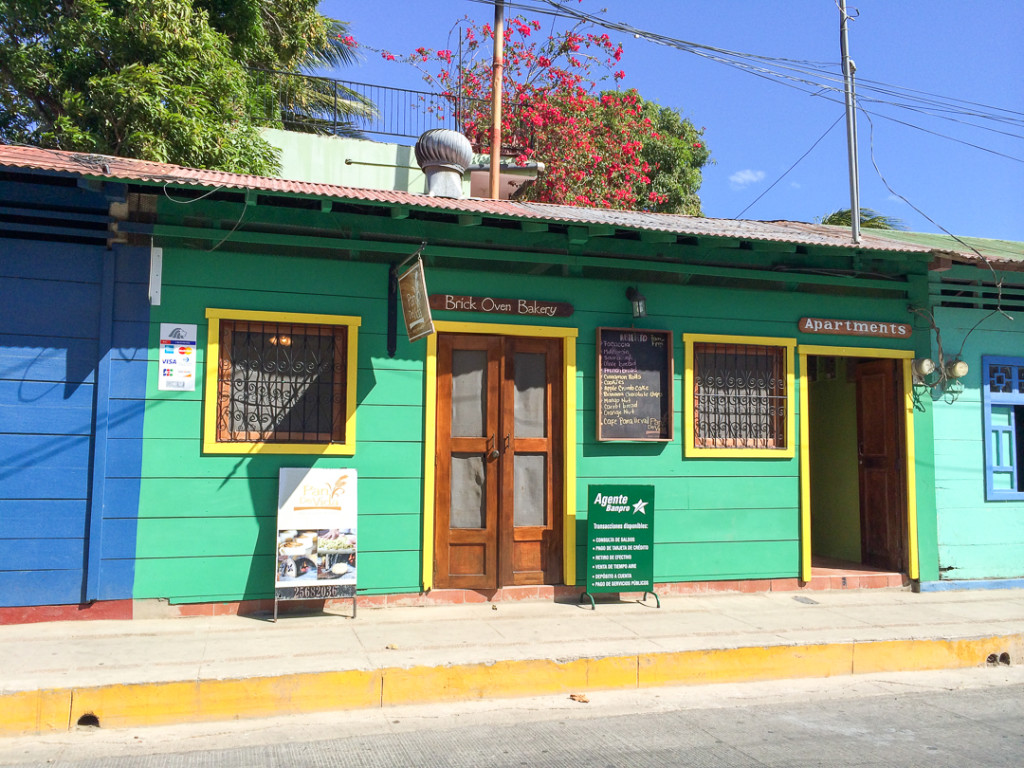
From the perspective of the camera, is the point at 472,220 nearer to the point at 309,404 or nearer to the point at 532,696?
the point at 309,404

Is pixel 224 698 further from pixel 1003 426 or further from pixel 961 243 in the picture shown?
pixel 961 243

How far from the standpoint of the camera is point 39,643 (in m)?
5.70

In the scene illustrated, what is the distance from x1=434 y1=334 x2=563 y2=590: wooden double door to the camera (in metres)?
7.41

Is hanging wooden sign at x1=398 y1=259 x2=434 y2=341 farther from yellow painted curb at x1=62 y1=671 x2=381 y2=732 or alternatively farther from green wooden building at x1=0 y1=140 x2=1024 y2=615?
yellow painted curb at x1=62 y1=671 x2=381 y2=732

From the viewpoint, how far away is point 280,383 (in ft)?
22.9

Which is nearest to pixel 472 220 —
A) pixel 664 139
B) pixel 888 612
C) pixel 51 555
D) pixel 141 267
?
pixel 141 267

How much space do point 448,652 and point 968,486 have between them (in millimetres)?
6128

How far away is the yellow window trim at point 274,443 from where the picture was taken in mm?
6691

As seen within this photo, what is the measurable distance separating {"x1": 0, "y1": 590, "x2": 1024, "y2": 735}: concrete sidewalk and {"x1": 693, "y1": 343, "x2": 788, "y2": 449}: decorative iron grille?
156 cm

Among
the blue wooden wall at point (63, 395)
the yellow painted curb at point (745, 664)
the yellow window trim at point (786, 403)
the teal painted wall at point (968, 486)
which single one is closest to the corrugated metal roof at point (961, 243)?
the teal painted wall at point (968, 486)

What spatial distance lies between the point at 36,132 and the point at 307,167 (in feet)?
14.5

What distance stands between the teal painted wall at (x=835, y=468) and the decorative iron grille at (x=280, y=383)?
19.7ft

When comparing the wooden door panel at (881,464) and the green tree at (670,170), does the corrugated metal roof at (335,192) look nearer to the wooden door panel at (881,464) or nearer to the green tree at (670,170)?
the wooden door panel at (881,464)

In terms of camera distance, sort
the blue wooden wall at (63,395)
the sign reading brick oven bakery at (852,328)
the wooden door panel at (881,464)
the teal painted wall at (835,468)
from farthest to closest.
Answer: the teal painted wall at (835,468) → the wooden door panel at (881,464) → the sign reading brick oven bakery at (852,328) → the blue wooden wall at (63,395)
